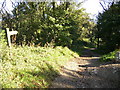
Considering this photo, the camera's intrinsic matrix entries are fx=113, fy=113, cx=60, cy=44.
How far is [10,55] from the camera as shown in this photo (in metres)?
6.38

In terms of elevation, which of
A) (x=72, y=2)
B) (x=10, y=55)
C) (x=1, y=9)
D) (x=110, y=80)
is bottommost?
(x=110, y=80)

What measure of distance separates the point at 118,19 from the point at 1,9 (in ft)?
49.7

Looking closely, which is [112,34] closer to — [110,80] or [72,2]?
[72,2]

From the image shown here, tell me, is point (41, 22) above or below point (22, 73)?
above

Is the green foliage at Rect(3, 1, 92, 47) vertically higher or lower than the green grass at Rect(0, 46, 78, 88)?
higher

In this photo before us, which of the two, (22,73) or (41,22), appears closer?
(22,73)

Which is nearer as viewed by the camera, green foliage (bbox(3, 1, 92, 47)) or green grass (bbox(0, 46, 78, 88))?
green grass (bbox(0, 46, 78, 88))

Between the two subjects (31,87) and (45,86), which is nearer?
(31,87)

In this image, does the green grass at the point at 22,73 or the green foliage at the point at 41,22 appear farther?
the green foliage at the point at 41,22

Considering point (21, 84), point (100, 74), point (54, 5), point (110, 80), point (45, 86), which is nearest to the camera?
point (21, 84)

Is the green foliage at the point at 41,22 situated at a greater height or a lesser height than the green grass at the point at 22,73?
greater

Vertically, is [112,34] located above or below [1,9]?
below

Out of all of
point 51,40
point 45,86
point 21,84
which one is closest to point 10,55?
point 21,84

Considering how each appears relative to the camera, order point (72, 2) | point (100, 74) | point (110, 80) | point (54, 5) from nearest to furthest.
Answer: point (110, 80), point (100, 74), point (54, 5), point (72, 2)
